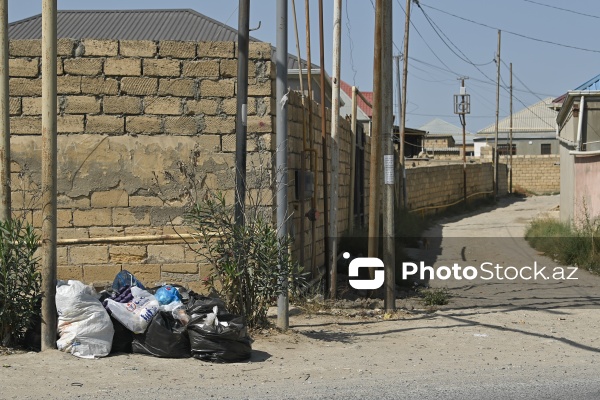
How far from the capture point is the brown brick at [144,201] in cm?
1074

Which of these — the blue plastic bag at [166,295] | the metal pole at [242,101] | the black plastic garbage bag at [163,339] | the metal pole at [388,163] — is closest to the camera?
the black plastic garbage bag at [163,339]

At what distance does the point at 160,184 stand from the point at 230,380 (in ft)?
12.9

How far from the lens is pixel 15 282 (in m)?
8.09

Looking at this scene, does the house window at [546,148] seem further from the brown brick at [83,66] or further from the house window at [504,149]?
the brown brick at [83,66]

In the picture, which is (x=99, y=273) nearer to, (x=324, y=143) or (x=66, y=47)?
(x=66, y=47)

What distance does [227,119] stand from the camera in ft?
35.2

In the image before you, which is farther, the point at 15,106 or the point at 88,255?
the point at 88,255

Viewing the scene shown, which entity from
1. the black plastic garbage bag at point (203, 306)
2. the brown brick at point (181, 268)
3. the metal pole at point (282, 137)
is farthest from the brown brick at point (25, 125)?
the black plastic garbage bag at point (203, 306)

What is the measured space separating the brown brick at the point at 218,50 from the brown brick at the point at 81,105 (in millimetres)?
1414

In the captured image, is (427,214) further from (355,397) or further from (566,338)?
(355,397)

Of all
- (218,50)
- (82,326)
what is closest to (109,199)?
(218,50)

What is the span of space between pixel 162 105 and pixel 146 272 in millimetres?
2071

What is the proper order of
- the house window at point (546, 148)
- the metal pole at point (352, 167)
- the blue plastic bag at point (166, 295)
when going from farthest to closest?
the house window at point (546, 148)
the metal pole at point (352, 167)
the blue plastic bag at point (166, 295)

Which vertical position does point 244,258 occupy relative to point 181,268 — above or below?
above
